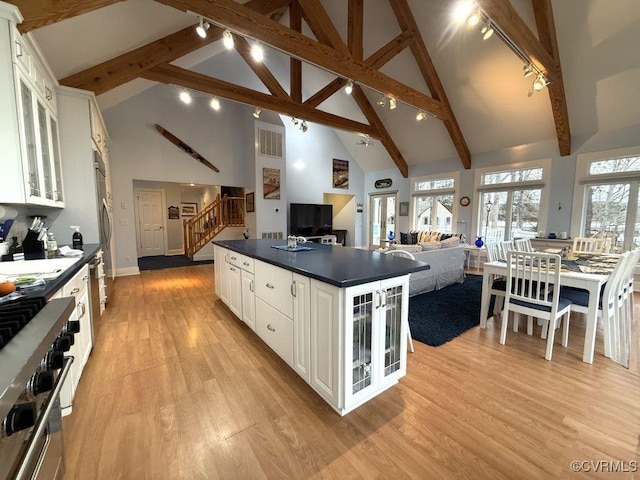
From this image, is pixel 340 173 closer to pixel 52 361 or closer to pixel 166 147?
pixel 166 147

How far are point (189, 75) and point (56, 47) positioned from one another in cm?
173

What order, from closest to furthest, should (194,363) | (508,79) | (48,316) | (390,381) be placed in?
(48,316), (390,381), (194,363), (508,79)

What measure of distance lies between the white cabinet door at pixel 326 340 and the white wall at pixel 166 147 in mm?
5534

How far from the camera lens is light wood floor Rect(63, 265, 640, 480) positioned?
4.36ft

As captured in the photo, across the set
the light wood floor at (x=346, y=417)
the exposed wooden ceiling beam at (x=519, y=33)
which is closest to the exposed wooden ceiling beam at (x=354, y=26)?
the exposed wooden ceiling beam at (x=519, y=33)

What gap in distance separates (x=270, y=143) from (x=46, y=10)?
5.21 meters

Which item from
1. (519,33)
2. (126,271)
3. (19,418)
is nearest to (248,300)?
(19,418)

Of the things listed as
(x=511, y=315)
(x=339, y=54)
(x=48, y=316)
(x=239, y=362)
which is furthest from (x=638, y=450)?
(x=339, y=54)

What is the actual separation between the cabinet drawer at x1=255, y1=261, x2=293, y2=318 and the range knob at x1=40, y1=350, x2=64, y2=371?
120 cm

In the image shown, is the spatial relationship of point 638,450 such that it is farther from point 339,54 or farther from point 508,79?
point 508,79

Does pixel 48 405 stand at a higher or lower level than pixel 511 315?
higher

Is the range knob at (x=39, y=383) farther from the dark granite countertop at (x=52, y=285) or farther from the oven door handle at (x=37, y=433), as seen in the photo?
the dark granite countertop at (x=52, y=285)

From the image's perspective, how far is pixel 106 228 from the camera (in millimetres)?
3527

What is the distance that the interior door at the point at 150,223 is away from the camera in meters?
7.80
